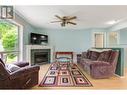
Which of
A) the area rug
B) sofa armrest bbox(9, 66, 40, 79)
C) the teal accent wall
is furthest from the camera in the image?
the teal accent wall

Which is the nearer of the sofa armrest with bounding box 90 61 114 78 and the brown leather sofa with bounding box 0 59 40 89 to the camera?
the brown leather sofa with bounding box 0 59 40 89

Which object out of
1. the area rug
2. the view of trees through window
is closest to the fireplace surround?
the view of trees through window

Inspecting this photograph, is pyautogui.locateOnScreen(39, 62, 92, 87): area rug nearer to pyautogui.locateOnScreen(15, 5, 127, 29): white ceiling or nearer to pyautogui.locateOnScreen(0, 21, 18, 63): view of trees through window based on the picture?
pyautogui.locateOnScreen(0, 21, 18, 63): view of trees through window

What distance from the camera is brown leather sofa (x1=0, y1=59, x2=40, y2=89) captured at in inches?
98.2

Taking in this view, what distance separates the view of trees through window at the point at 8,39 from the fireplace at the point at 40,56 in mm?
1510

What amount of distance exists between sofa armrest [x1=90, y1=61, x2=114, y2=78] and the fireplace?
11.9 feet

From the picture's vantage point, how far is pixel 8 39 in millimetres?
5129

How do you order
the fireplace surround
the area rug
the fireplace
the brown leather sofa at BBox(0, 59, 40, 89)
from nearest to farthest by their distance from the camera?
1. the brown leather sofa at BBox(0, 59, 40, 89)
2. the area rug
3. the fireplace surround
4. the fireplace

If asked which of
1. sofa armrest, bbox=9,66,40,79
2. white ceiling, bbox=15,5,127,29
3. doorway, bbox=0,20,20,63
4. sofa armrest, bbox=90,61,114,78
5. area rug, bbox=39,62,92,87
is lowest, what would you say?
area rug, bbox=39,62,92,87

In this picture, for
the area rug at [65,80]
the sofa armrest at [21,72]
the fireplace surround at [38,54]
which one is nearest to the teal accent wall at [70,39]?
the fireplace surround at [38,54]

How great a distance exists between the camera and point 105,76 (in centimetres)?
438

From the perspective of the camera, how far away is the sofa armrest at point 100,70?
14.1ft

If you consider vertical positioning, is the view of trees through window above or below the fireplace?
above

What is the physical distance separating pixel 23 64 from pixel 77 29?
606 cm
